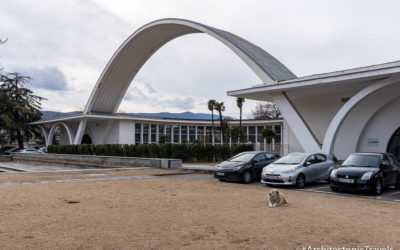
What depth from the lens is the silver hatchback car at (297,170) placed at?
1221 centimetres

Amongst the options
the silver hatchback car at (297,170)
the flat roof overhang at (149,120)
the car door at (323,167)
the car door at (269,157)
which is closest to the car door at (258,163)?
the car door at (269,157)

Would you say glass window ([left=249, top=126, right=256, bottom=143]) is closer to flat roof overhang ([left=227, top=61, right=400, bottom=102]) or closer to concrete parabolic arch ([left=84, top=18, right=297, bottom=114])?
concrete parabolic arch ([left=84, top=18, right=297, bottom=114])

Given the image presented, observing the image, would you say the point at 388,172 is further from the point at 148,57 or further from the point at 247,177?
the point at 148,57

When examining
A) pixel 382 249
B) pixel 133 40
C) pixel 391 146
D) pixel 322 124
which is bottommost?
pixel 382 249

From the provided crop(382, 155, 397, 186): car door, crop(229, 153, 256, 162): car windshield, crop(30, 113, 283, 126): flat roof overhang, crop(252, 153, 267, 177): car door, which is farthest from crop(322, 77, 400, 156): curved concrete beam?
crop(30, 113, 283, 126): flat roof overhang

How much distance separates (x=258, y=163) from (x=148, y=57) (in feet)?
102

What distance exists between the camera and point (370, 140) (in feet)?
70.2

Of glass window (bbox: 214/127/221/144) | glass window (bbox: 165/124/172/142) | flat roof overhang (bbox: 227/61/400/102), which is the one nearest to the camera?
flat roof overhang (bbox: 227/61/400/102)

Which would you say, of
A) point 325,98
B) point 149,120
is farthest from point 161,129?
point 325,98

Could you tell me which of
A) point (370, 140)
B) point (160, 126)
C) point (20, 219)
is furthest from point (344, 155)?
point (160, 126)

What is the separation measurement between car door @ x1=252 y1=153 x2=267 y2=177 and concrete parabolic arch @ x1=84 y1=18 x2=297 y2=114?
863 centimetres

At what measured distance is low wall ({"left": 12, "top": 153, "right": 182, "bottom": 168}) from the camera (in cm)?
2045

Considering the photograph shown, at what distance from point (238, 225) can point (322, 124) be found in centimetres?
1887

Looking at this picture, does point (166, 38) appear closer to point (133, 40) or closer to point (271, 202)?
point (133, 40)
